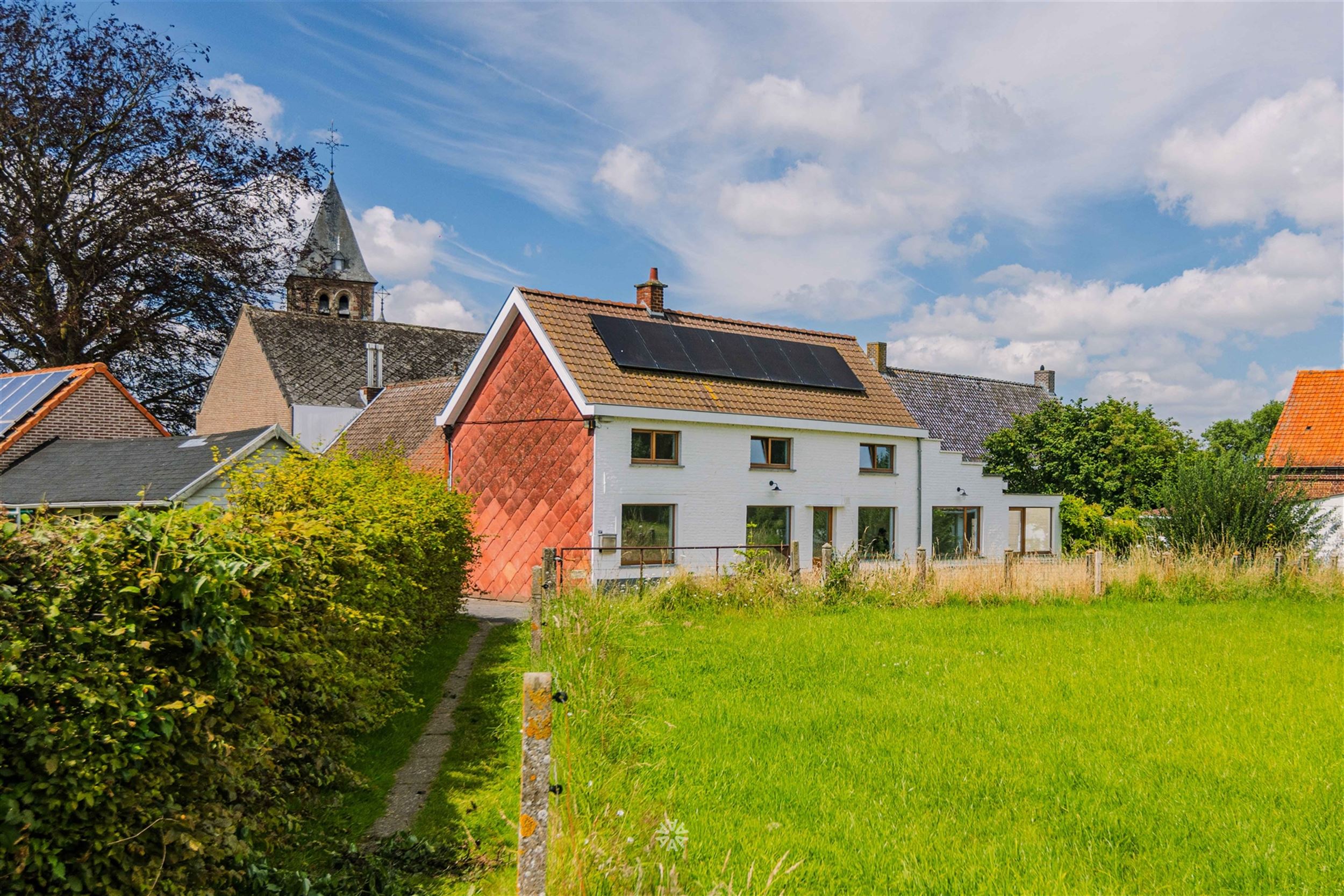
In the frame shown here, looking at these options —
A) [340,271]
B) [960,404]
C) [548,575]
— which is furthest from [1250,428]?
[548,575]

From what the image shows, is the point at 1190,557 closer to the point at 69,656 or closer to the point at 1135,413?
the point at 1135,413

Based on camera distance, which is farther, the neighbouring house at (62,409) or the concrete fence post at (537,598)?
the neighbouring house at (62,409)

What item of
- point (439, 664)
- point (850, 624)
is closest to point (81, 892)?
point (439, 664)

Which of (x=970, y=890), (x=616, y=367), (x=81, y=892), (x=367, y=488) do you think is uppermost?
(x=616, y=367)

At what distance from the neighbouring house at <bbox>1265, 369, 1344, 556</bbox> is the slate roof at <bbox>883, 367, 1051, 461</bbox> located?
9.09 m

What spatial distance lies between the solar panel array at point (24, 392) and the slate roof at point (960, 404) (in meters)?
25.8

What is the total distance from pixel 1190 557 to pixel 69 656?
22.5 meters

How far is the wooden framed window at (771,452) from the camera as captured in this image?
2380 centimetres

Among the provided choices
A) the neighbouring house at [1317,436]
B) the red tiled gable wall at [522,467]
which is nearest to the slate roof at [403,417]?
the red tiled gable wall at [522,467]

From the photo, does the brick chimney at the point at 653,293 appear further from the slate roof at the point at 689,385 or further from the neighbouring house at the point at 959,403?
the neighbouring house at the point at 959,403

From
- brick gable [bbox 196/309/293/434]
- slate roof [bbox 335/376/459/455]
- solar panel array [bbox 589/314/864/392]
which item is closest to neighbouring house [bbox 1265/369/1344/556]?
solar panel array [bbox 589/314/864/392]

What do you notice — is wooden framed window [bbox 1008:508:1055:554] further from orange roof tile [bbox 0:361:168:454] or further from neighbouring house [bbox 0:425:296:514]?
orange roof tile [bbox 0:361:168:454]

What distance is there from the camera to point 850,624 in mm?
14867

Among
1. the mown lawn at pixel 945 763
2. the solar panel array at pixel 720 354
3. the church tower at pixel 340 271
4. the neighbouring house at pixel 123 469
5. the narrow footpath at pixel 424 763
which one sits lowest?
the narrow footpath at pixel 424 763
